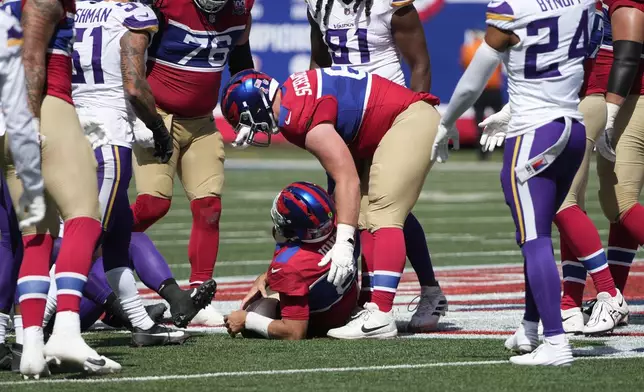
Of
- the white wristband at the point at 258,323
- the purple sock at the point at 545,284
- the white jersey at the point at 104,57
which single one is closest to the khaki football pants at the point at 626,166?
the purple sock at the point at 545,284

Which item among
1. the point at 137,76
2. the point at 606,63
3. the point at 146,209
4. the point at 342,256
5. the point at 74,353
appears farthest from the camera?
the point at 146,209

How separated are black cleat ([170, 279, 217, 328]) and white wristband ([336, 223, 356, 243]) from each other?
899 millimetres

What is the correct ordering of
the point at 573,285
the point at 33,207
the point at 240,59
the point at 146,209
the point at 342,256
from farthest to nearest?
1. the point at 240,59
2. the point at 146,209
3. the point at 573,285
4. the point at 342,256
5. the point at 33,207

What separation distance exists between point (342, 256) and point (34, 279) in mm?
1611

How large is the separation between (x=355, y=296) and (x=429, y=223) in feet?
23.9

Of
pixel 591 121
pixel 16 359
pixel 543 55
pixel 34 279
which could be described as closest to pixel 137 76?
pixel 34 279

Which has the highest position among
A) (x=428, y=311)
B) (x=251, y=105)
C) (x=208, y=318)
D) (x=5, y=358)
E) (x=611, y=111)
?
(x=251, y=105)

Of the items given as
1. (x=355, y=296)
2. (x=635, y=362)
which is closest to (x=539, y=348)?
(x=635, y=362)

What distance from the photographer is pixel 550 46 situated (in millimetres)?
5637

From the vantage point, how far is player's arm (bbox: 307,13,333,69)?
311 inches

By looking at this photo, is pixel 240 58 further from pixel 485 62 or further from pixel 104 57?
pixel 485 62

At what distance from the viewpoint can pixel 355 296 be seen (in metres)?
6.95

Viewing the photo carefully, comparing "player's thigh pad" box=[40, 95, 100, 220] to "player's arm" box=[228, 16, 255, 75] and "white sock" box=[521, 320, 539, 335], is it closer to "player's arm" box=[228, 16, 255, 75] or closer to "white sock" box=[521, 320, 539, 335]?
"white sock" box=[521, 320, 539, 335]

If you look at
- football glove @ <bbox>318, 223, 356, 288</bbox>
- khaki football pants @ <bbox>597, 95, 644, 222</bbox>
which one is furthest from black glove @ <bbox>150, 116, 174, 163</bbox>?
khaki football pants @ <bbox>597, 95, 644, 222</bbox>
